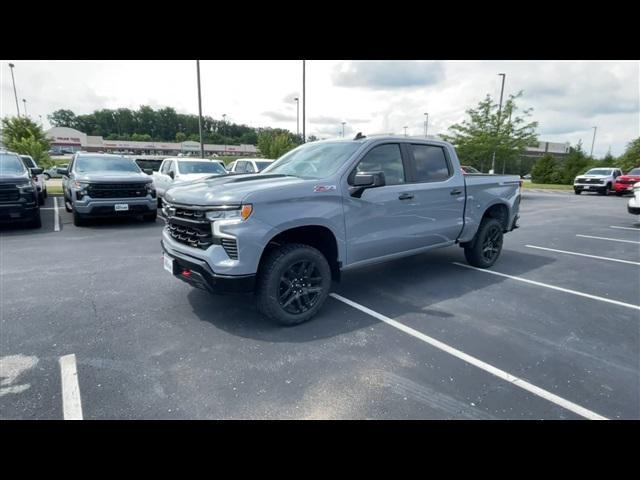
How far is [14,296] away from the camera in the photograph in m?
4.36

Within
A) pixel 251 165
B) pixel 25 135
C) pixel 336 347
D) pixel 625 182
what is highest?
pixel 25 135

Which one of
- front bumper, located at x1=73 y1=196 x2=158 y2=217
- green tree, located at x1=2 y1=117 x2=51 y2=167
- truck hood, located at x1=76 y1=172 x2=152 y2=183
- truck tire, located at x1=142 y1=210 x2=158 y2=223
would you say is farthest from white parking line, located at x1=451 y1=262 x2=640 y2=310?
green tree, located at x1=2 y1=117 x2=51 y2=167

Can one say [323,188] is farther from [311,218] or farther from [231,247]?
[231,247]

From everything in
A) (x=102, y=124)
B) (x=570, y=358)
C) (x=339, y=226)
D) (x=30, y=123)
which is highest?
(x=102, y=124)

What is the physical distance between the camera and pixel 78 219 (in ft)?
28.6

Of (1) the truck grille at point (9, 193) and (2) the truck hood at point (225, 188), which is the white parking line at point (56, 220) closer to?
(1) the truck grille at point (9, 193)

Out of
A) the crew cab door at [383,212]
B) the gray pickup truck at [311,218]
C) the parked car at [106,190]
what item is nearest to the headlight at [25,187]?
the parked car at [106,190]

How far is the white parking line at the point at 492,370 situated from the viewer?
2514 millimetres

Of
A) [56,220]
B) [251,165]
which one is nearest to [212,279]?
[56,220]

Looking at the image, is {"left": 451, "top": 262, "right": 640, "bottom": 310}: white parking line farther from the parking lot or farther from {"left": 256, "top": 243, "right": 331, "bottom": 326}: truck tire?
{"left": 256, "top": 243, "right": 331, "bottom": 326}: truck tire

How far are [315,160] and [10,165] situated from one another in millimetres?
8654
